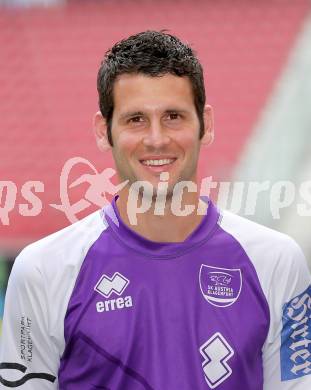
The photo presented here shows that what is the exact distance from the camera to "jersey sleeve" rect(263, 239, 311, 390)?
2.42 metres

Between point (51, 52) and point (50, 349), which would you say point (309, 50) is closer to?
point (51, 52)

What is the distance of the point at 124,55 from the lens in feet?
8.04

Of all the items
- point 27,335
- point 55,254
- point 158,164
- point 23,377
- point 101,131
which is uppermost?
point 101,131

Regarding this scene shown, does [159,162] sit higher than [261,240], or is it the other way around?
[159,162]

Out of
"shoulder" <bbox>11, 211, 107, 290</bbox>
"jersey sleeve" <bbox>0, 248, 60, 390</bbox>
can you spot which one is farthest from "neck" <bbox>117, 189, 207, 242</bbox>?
"jersey sleeve" <bbox>0, 248, 60, 390</bbox>

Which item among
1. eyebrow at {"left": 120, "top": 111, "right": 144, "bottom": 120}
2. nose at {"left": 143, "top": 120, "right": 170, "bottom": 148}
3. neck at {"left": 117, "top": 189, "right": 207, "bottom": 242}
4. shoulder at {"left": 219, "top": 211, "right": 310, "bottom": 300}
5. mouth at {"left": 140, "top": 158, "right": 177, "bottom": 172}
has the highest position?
eyebrow at {"left": 120, "top": 111, "right": 144, "bottom": 120}

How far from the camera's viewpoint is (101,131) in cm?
253

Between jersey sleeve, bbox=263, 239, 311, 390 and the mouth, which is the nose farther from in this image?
jersey sleeve, bbox=263, 239, 311, 390

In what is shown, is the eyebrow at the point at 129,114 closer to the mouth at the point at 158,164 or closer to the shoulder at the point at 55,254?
the mouth at the point at 158,164

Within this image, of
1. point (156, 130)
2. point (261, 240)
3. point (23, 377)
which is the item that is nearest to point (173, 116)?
point (156, 130)

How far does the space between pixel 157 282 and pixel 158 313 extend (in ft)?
0.31

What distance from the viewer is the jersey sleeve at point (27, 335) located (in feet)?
7.93

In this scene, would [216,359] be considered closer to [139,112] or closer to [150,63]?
[139,112]

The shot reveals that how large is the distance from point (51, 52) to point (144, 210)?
282 inches
